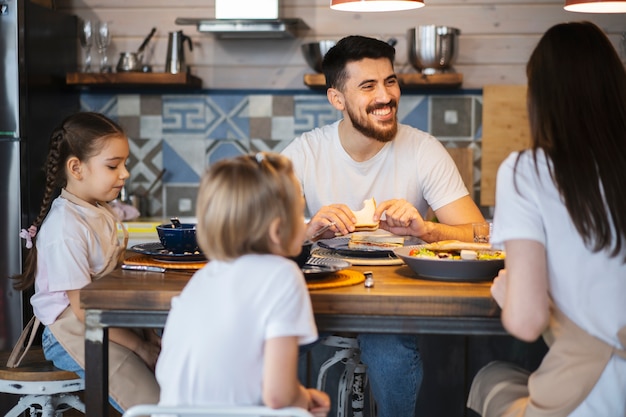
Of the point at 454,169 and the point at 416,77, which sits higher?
the point at 416,77

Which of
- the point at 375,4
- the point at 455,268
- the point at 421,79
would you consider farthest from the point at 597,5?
the point at 421,79

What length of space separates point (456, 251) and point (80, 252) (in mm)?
973

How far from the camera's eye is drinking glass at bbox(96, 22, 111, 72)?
167 inches

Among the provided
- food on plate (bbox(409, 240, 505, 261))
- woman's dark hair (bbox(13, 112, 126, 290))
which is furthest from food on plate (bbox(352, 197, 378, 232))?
woman's dark hair (bbox(13, 112, 126, 290))

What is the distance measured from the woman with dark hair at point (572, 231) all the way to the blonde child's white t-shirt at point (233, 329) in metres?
0.46

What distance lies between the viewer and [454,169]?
3.09 m

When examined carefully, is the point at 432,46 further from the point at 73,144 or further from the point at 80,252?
the point at 80,252

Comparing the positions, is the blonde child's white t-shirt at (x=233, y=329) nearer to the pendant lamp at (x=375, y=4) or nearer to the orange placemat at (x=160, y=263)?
the orange placemat at (x=160, y=263)

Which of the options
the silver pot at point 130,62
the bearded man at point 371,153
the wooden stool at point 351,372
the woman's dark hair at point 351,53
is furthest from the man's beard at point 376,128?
the silver pot at point 130,62

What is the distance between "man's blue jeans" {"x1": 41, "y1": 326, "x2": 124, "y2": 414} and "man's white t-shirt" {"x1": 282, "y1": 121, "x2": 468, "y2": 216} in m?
1.17

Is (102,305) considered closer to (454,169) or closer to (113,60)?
(454,169)

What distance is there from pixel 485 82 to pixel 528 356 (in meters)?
2.02

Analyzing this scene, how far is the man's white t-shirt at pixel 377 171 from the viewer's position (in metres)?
3.11

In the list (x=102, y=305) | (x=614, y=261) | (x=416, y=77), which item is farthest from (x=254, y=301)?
(x=416, y=77)
